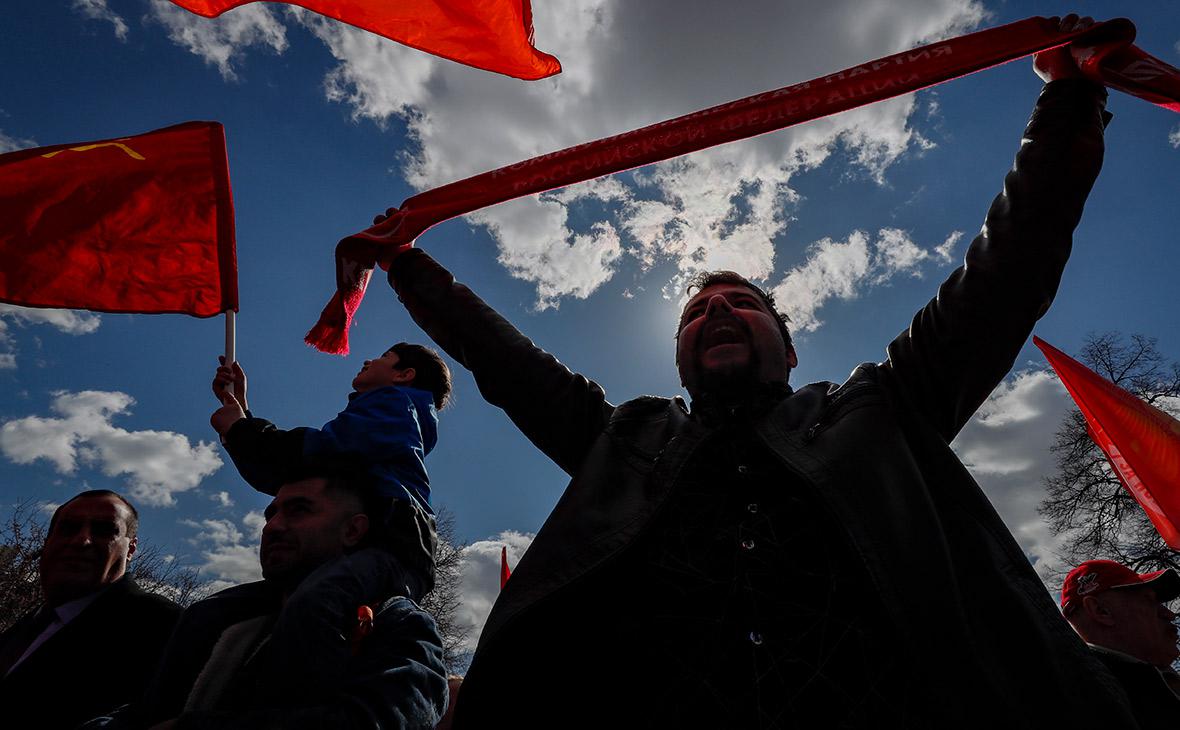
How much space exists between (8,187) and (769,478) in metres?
4.18

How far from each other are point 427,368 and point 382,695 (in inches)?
71.6

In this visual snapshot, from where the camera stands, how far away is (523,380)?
2.26m

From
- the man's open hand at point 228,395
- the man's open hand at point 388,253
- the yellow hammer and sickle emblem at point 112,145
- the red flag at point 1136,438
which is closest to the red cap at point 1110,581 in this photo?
the red flag at point 1136,438

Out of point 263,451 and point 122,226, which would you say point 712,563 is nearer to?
point 263,451

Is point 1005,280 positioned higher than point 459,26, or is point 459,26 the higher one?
point 459,26

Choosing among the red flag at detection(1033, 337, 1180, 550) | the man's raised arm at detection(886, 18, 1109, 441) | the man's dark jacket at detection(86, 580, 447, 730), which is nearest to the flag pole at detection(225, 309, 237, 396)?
the man's dark jacket at detection(86, 580, 447, 730)

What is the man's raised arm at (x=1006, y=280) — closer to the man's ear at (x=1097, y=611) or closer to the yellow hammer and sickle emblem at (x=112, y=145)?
the man's ear at (x=1097, y=611)

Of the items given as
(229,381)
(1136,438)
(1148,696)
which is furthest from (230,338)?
(1136,438)

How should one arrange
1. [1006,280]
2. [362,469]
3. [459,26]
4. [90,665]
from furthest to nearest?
[459,26] → [90,665] → [362,469] → [1006,280]

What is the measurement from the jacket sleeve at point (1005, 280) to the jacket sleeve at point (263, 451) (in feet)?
7.79

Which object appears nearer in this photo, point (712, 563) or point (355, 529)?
point (712, 563)

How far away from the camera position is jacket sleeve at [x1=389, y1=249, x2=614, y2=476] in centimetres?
224

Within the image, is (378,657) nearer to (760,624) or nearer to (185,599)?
(760,624)

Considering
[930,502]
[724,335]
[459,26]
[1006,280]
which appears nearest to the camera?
[930,502]
